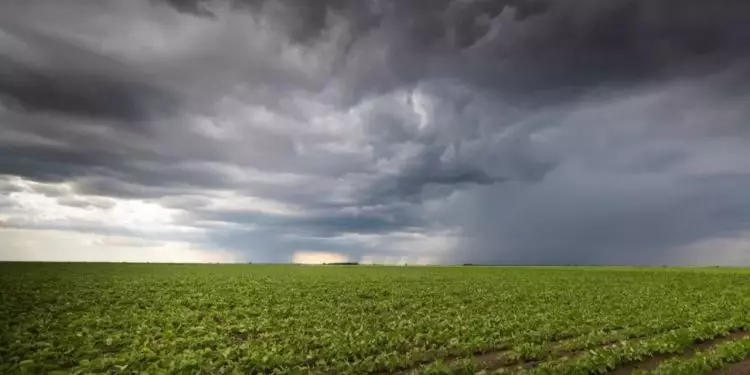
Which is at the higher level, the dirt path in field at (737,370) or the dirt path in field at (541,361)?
the dirt path in field at (541,361)

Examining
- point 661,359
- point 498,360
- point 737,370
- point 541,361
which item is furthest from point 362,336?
point 737,370

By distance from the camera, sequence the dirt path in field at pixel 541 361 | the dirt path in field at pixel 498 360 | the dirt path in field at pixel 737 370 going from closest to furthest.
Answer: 1. the dirt path in field at pixel 737 370
2. the dirt path in field at pixel 541 361
3. the dirt path in field at pixel 498 360

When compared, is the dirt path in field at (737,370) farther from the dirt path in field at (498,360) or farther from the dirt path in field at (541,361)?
the dirt path in field at (498,360)

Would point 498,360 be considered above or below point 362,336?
below

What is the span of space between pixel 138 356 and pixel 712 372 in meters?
22.0

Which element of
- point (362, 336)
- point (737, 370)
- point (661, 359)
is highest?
point (362, 336)

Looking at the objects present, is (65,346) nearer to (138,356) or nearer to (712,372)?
(138,356)

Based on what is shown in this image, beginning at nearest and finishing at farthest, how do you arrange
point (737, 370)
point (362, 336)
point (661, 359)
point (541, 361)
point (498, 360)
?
point (737, 370)
point (541, 361)
point (498, 360)
point (661, 359)
point (362, 336)

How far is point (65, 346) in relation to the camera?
21875 mm

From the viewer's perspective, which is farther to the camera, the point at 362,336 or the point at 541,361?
the point at 362,336

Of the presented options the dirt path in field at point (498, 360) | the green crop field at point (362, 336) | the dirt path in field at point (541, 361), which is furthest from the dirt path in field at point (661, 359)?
the dirt path in field at point (498, 360)

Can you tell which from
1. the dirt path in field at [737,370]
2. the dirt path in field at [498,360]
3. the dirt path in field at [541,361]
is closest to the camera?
the dirt path in field at [737,370]

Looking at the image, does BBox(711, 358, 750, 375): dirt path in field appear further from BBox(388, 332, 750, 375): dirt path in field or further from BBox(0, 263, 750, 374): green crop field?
BBox(0, 263, 750, 374): green crop field

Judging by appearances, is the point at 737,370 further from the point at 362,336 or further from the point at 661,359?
the point at 362,336
